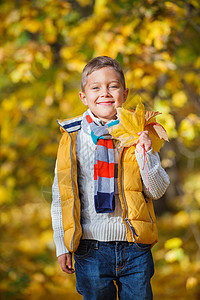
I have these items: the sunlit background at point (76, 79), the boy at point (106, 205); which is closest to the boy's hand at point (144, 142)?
the boy at point (106, 205)

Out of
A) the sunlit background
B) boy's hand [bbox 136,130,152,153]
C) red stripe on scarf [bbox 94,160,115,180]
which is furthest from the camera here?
the sunlit background

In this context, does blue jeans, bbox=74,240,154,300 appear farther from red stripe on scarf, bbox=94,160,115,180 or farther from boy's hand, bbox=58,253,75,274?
red stripe on scarf, bbox=94,160,115,180

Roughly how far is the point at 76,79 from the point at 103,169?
2874mm

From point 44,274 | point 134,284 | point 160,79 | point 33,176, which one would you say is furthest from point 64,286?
point 134,284

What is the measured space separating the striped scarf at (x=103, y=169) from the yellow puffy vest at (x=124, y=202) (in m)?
0.05

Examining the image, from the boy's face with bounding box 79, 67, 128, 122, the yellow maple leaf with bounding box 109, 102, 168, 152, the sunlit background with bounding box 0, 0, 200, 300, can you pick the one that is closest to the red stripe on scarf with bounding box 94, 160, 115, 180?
the yellow maple leaf with bounding box 109, 102, 168, 152

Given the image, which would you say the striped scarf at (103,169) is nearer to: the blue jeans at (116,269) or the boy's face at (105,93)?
the boy's face at (105,93)

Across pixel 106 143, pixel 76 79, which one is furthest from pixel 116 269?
pixel 76 79

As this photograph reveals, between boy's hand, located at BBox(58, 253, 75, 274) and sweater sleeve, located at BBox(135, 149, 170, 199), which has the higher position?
sweater sleeve, located at BBox(135, 149, 170, 199)

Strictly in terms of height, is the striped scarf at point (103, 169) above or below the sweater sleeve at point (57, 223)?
above

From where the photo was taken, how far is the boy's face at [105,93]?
1.73m

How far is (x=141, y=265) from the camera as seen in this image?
1689 mm

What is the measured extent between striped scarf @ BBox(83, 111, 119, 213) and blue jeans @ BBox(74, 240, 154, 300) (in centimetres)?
19

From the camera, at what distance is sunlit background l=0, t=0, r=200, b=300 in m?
3.47
